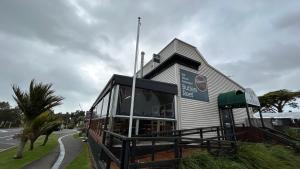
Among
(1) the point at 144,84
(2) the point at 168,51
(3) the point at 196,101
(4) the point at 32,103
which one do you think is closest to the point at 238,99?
(3) the point at 196,101

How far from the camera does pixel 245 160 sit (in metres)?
4.78

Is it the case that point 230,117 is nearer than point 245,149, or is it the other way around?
point 245,149

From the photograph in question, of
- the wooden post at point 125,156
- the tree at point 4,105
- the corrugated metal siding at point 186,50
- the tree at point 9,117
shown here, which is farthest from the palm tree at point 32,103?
the tree at point 4,105

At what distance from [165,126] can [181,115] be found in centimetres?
116

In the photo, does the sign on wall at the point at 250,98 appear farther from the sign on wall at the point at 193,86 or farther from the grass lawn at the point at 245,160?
the grass lawn at the point at 245,160

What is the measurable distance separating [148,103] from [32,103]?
573 centimetres

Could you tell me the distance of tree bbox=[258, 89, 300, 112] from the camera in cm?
3309

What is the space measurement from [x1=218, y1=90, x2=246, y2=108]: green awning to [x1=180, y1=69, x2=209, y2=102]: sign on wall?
1.08 metres

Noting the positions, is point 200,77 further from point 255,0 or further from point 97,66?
point 97,66

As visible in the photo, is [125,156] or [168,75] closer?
[125,156]

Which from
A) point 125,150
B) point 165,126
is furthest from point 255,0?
point 125,150

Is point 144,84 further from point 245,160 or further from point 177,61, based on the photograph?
point 245,160

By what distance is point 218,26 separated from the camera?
11203 mm

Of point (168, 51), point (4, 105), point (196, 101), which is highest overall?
point (4, 105)
